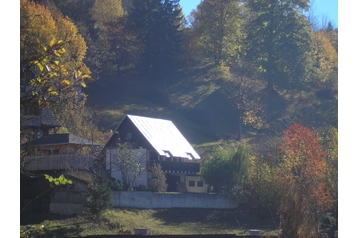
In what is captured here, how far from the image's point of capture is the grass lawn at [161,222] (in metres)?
15.9

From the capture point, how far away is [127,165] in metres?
19.7

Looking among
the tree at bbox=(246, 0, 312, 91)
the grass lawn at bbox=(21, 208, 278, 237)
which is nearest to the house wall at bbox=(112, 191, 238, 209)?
the grass lawn at bbox=(21, 208, 278, 237)

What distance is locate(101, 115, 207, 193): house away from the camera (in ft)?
66.4

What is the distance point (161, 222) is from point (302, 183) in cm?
497

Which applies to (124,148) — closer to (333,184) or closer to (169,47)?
(169,47)

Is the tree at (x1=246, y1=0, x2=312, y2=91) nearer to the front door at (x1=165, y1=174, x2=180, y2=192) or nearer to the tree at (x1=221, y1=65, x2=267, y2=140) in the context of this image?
the tree at (x1=221, y1=65, x2=267, y2=140)

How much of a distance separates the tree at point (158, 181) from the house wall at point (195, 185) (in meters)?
1.60

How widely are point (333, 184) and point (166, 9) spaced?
12.0 m

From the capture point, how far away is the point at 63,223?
16.4 metres

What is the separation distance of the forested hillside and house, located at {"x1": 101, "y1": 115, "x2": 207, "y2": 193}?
0.65 metres

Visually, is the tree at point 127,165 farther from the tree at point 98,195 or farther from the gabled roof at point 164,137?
the tree at point 98,195

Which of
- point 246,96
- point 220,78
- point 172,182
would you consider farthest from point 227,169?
point 220,78

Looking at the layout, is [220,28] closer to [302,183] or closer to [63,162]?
[63,162]

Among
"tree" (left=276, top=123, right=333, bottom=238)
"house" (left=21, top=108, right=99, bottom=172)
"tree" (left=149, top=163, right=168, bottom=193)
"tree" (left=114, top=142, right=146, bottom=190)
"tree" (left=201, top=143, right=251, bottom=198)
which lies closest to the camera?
"tree" (left=276, top=123, right=333, bottom=238)
